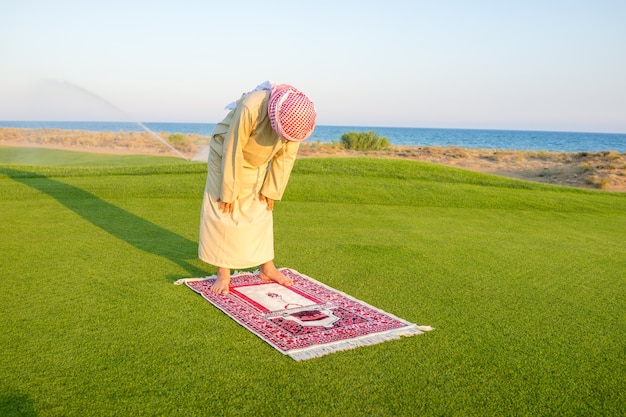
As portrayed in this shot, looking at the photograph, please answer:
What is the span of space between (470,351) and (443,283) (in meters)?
Result: 1.30

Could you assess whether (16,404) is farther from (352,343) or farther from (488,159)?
(488,159)

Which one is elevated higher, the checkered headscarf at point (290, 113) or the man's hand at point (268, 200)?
the checkered headscarf at point (290, 113)

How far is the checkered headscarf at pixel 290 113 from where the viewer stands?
11.2 ft

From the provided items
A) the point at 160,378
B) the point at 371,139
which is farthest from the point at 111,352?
the point at 371,139

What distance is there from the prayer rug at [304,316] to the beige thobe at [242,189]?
10.4 inches

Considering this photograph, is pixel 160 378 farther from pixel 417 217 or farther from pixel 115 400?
pixel 417 217

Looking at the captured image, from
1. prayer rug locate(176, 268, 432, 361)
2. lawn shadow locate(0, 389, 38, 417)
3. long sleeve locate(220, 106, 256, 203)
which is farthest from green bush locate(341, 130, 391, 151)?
lawn shadow locate(0, 389, 38, 417)

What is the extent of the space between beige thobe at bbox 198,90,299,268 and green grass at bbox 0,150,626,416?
469mm

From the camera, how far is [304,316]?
3.51m

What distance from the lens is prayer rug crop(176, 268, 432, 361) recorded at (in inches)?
120

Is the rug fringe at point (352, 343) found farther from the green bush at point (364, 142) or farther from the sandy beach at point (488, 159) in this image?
the green bush at point (364, 142)

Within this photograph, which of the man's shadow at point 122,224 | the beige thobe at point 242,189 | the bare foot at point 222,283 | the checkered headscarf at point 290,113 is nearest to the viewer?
the checkered headscarf at point 290,113

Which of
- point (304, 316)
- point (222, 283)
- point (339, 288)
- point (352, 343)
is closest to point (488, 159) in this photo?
point (339, 288)

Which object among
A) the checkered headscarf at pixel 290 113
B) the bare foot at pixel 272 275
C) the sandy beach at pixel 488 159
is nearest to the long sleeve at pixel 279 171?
the checkered headscarf at pixel 290 113
